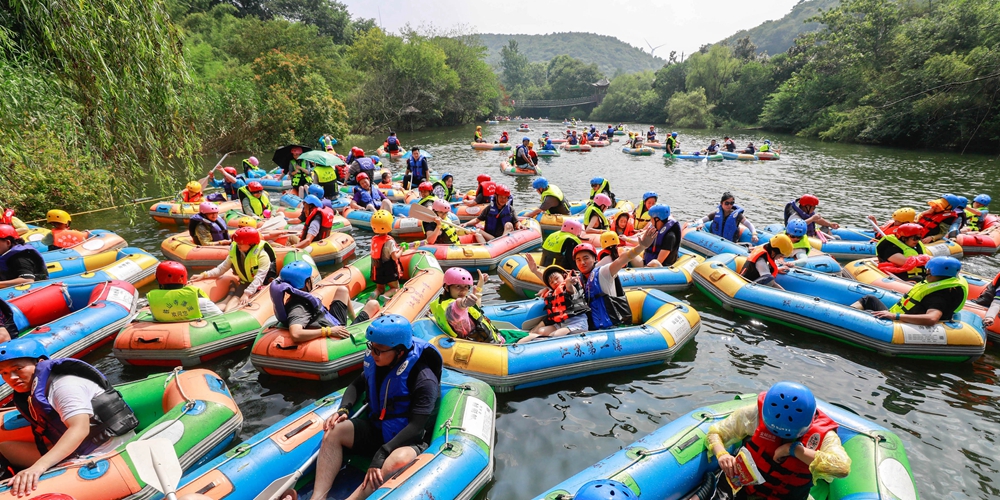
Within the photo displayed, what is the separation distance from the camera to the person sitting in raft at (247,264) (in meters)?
6.95

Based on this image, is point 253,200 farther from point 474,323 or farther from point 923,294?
point 923,294

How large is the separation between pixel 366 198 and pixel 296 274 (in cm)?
770

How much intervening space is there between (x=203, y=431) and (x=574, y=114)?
78140mm

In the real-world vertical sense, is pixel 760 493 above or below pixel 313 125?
below

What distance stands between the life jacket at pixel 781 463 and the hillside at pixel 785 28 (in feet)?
606

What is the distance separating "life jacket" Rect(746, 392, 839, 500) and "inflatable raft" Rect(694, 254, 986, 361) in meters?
3.74

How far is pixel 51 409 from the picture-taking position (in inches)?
142

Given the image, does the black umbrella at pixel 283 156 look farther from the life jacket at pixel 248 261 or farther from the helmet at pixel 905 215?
the helmet at pixel 905 215

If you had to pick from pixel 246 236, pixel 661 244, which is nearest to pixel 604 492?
pixel 246 236

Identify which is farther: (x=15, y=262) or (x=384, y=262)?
(x=384, y=262)

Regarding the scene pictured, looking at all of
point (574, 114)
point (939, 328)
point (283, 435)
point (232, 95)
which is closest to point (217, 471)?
point (283, 435)

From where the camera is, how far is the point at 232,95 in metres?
23.5

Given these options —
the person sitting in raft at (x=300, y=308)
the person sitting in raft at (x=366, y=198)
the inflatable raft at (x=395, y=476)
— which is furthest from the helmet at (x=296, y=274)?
the person sitting in raft at (x=366, y=198)

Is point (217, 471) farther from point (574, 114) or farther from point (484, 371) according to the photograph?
point (574, 114)
